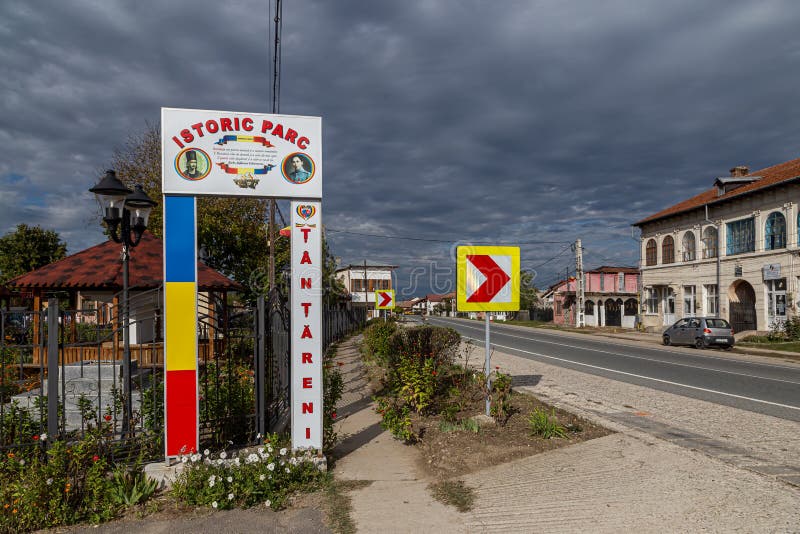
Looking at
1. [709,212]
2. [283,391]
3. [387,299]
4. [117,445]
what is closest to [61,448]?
[117,445]

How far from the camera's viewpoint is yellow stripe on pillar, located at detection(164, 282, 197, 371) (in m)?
5.35

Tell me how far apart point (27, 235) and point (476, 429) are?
4015cm

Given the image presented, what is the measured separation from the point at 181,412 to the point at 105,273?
31.9 feet

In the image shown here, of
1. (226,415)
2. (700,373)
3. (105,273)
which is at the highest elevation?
(105,273)

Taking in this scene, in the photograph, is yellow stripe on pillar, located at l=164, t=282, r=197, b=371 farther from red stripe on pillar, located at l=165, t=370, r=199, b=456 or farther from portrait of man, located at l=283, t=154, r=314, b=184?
portrait of man, located at l=283, t=154, r=314, b=184

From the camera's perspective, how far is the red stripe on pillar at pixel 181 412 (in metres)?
5.35

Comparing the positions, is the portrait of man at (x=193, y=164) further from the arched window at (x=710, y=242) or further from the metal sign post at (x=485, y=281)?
the arched window at (x=710, y=242)

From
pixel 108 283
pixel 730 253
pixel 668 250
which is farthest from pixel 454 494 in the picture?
pixel 668 250

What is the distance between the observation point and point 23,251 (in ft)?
117

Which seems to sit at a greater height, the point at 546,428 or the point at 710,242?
the point at 710,242

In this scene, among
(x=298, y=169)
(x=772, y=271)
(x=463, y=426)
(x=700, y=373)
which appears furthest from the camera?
(x=772, y=271)

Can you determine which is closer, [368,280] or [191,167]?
[191,167]

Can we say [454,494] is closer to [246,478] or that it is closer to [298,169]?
[246,478]

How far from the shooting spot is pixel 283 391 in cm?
753
